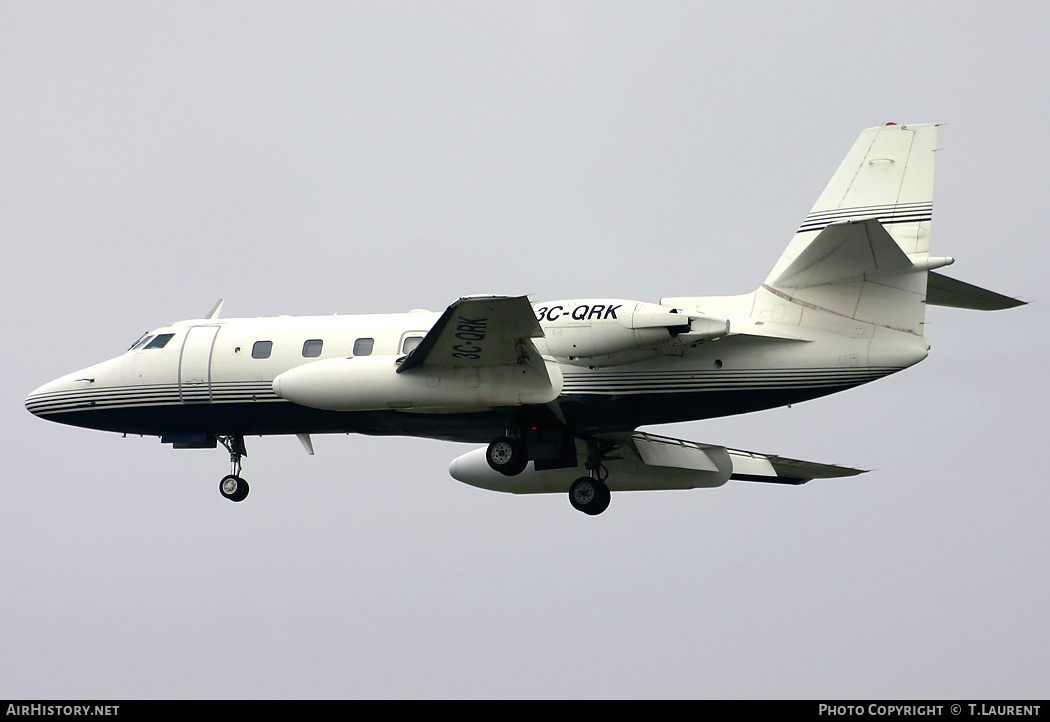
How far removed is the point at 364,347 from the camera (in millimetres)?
31000

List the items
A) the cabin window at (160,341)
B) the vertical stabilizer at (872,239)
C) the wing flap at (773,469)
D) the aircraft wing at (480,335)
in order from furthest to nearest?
the wing flap at (773,469) → the cabin window at (160,341) → the vertical stabilizer at (872,239) → the aircraft wing at (480,335)

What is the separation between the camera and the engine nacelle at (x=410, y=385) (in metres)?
28.8

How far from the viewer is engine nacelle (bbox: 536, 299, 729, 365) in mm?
27656

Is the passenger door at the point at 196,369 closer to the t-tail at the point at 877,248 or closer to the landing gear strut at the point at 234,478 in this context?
the landing gear strut at the point at 234,478

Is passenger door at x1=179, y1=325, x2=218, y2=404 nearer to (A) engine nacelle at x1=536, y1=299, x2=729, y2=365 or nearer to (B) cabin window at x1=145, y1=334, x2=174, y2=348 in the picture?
(B) cabin window at x1=145, y1=334, x2=174, y2=348

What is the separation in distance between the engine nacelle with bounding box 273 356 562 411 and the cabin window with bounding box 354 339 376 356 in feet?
5.92

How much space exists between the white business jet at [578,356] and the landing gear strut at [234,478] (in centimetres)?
3

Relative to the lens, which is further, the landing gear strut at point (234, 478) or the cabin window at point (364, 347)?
the landing gear strut at point (234, 478)

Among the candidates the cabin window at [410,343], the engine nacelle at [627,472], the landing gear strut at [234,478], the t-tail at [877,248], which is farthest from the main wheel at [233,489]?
the t-tail at [877,248]

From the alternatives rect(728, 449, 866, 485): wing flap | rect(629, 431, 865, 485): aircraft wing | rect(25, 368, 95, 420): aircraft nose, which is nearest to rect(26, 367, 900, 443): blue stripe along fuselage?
rect(25, 368, 95, 420): aircraft nose

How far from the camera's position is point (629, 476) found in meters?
34.5

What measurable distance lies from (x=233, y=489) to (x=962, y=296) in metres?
15.0
